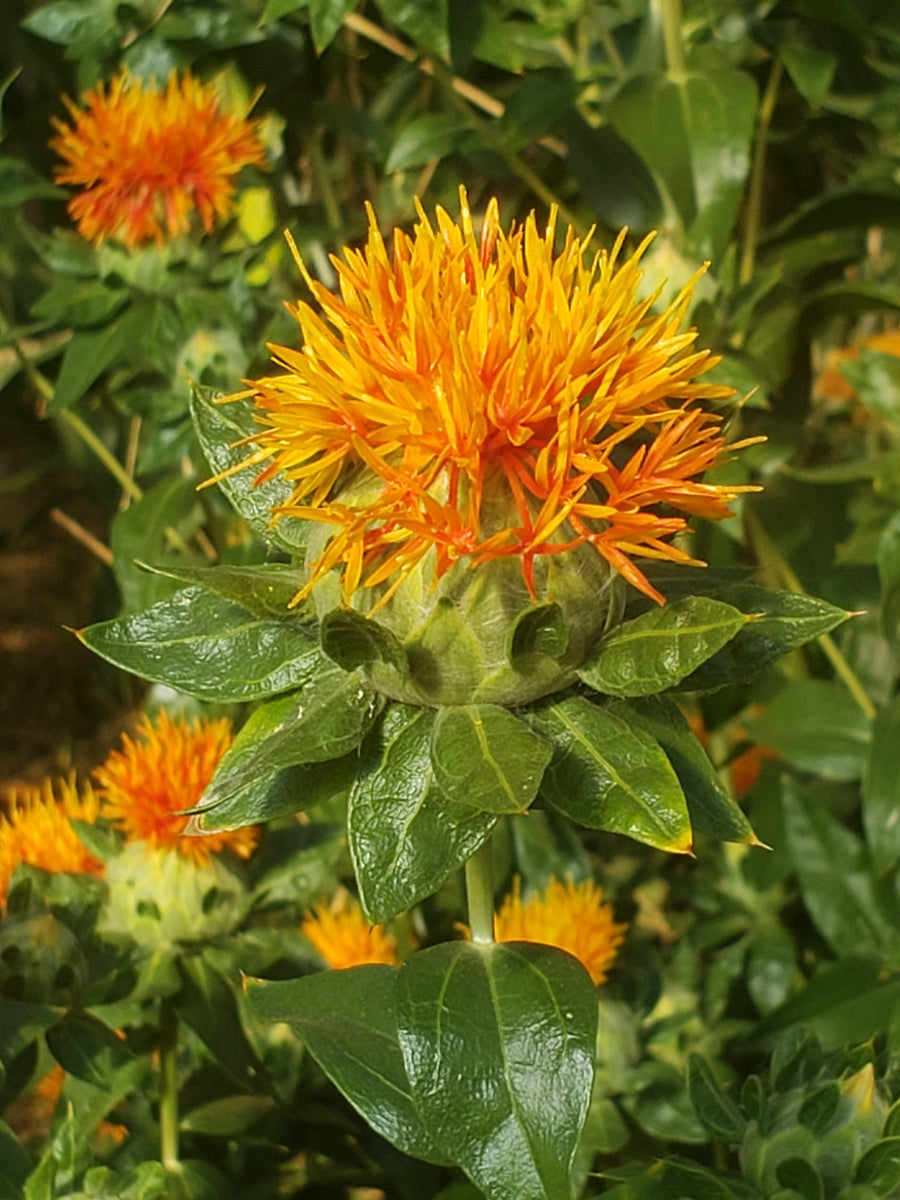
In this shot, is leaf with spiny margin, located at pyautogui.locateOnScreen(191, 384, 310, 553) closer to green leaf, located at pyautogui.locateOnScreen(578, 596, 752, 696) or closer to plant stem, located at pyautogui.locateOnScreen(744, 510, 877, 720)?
green leaf, located at pyautogui.locateOnScreen(578, 596, 752, 696)

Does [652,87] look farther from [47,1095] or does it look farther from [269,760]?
[47,1095]

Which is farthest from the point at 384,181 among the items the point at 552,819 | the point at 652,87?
the point at 552,819

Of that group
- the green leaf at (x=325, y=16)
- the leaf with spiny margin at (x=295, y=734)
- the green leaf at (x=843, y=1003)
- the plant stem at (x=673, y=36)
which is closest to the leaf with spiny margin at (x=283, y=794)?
the leaf with spiny margin at (x=295, y=734)

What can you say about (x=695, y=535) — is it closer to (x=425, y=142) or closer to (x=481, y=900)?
(x=425, y=142)

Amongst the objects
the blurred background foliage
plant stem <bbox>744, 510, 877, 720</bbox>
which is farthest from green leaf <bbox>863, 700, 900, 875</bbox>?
plant stem <bbox>744, 510, 877, 720</bbox>

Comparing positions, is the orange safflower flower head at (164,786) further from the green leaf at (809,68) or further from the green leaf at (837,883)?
the green leaf at (809,68)

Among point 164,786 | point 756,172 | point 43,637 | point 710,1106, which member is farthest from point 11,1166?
point 43,637
